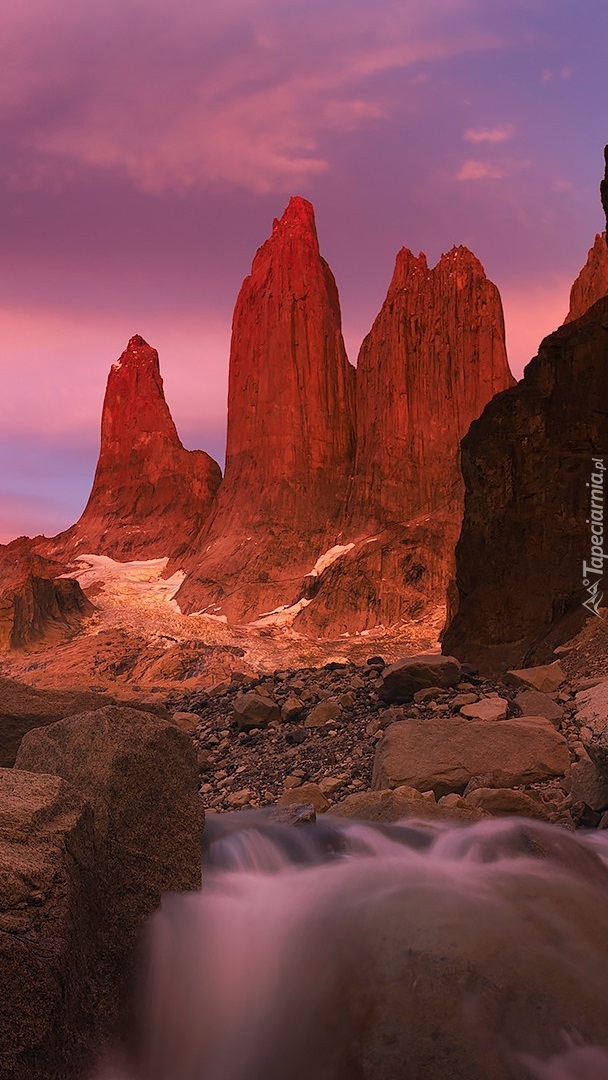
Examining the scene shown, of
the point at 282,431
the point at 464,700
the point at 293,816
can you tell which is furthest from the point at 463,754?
the point at 282,431

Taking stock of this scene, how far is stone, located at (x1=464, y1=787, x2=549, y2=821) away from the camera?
6.02 m

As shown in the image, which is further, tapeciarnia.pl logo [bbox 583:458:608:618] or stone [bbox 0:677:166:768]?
tapeciarnia.pl logo [bbox 583:458:608:618]

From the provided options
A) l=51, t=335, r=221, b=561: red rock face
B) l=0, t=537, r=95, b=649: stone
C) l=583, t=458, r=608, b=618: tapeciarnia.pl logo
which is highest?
l=51, t=335, r=221, b=561: red rock face

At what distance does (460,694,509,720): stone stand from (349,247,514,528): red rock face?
55911 mm

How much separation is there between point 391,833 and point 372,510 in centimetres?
6272

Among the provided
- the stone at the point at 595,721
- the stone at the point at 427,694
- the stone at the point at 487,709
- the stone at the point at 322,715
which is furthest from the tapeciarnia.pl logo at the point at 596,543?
the stone at the point at 322,715

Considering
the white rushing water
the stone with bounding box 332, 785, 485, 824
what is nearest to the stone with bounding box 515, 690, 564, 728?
the stone with bounding box 332, 785, 485, 824

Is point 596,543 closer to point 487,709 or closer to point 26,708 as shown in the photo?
point 487,709

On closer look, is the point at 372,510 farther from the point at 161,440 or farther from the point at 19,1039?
the point at 19,1039

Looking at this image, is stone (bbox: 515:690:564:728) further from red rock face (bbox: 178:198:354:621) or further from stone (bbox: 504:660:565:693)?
red rock face (bbox: 178:198:354:621)

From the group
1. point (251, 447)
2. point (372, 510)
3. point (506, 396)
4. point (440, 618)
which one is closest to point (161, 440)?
point (251, 447)

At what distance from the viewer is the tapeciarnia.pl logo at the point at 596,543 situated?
538 inches

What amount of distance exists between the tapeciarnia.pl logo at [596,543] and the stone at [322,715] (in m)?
5.56

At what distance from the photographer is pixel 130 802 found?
12.7ft
